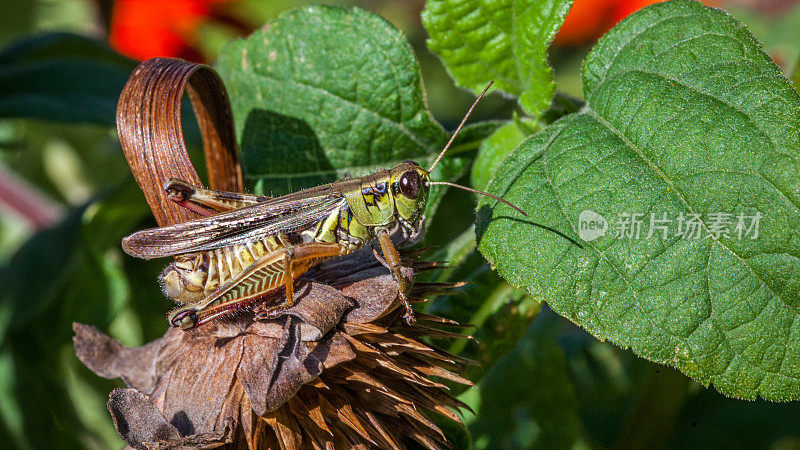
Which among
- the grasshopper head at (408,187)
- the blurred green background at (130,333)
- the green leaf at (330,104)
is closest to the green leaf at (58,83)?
the blurred green background at (130,333)

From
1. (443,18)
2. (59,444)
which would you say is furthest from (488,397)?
(59,444)

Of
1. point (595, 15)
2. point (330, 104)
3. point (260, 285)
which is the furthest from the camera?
point (595, 15)

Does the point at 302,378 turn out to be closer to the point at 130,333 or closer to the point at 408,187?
the point at 408,187

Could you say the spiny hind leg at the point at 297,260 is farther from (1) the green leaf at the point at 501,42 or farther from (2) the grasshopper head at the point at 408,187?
(1) the green leaf at the point at 501,42

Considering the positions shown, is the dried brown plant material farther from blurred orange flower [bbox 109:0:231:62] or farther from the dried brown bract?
blurred orange flower [bbox 109:0:231:62]

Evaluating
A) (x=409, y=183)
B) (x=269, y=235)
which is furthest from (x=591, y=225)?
(x=269, y=235)

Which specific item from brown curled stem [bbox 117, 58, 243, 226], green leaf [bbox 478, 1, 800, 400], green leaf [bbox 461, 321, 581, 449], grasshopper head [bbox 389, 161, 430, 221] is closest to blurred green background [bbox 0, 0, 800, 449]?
green leaf [bbox 461, 321, 581, 449]

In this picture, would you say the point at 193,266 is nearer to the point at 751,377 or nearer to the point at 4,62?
the point at 751,377
